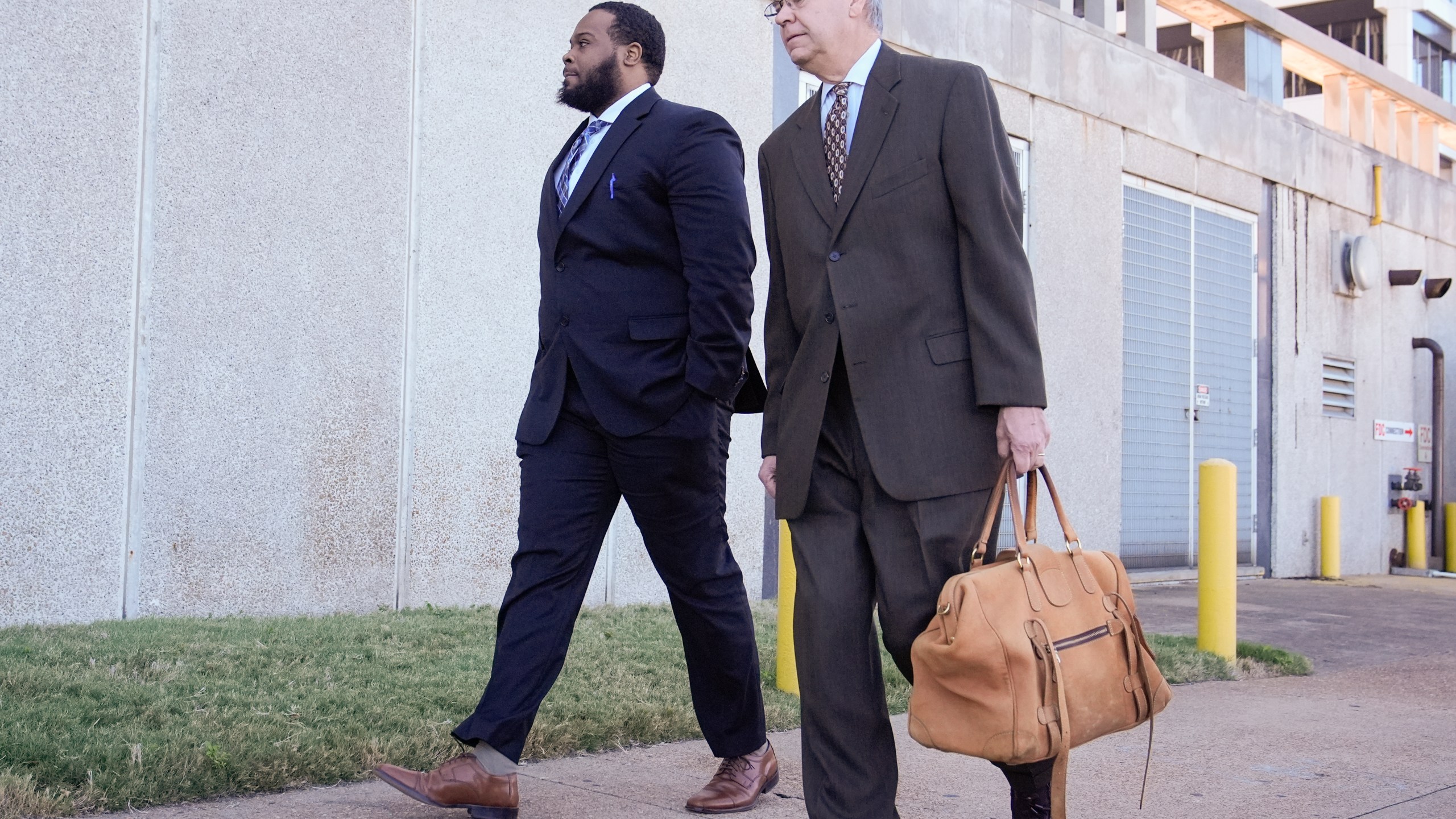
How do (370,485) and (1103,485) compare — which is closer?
(370,485)

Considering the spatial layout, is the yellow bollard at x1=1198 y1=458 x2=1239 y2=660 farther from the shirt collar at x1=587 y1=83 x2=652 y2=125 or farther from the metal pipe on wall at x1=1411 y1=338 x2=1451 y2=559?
the metal pipe on wall at x1=1411 y1=338 x2=1451 y2=559

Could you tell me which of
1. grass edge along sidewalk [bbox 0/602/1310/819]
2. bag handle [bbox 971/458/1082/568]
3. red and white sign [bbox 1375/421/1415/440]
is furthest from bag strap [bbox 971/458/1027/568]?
red and white sign [bbox 1375/421/1415/440]

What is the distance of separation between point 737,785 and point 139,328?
4294 millimetres

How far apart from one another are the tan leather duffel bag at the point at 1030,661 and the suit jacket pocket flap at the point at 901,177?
63 cm

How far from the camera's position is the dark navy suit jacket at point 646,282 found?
128 inches

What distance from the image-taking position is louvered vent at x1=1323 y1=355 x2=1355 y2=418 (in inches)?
571

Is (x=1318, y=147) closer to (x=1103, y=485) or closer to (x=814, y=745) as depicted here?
(x=1103, y=485)

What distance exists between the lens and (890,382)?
269cm

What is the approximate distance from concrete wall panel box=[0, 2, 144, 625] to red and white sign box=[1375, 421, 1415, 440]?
13.9 metres

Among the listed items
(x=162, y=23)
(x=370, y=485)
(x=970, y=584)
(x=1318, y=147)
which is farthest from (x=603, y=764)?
(x=1318, y=147)

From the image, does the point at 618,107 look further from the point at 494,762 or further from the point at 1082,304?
the point at 1082,304

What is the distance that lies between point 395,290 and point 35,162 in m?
1.87

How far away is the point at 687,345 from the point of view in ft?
10.8

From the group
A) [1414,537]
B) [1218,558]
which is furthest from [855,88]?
[1414,537]
